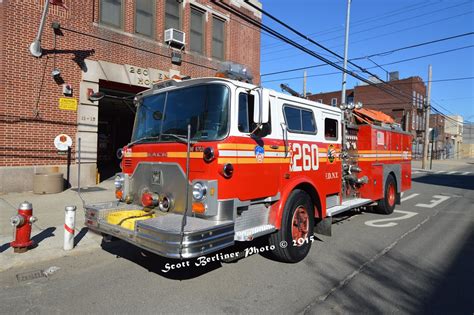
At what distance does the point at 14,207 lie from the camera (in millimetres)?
8078

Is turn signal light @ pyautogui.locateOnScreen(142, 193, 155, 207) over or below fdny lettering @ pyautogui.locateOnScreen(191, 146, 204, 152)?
below

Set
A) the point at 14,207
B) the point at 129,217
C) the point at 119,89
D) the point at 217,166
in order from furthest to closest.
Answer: the point at 119,89 → the point at 14,207 → the point at 129,217 → the point at 217,166

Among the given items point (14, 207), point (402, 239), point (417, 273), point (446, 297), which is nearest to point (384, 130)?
point (402, 239)

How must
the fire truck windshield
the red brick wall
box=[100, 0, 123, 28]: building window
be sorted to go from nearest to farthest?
the fire truck windshield
the red brick wall
box=[100, 0, 123, 28]: building window

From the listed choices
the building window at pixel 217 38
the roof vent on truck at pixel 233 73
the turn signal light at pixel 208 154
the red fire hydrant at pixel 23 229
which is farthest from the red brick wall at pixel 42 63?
the turn signal light at pixel 208 154

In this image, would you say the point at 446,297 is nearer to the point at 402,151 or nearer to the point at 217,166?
the point at 217,166

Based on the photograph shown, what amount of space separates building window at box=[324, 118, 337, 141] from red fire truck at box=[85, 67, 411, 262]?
0.03 metres

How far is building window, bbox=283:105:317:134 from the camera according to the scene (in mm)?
5039

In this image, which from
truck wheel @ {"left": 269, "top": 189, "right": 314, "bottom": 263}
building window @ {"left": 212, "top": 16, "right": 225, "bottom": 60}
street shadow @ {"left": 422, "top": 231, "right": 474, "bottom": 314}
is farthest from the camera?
building window @ {"left": 212, "top": 16, "right": 225, "bottom": 60}

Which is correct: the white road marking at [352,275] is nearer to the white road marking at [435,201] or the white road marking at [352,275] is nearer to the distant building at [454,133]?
the white road marking at [435,201]

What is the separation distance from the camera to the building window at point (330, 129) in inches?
235

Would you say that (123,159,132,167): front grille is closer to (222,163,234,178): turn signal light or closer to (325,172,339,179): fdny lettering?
(222,163,234,178): turn signal light

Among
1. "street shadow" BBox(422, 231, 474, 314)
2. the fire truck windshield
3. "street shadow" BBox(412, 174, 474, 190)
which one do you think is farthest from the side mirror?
"street shadow" BBox(412, 174, 474, 190)

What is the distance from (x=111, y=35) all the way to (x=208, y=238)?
1072 cm
